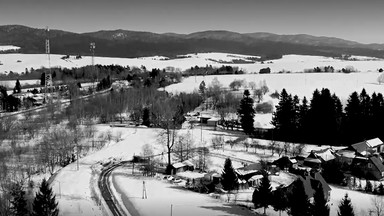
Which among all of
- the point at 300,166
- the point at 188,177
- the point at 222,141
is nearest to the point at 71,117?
the point at 222,141

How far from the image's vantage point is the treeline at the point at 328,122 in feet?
112

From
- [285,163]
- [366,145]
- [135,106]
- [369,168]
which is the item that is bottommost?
[285,163]

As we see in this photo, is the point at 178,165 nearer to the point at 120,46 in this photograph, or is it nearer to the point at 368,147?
the point at 368,147

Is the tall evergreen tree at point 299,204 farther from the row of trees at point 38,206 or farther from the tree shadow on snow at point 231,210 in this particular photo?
the row of trees at point 38,206

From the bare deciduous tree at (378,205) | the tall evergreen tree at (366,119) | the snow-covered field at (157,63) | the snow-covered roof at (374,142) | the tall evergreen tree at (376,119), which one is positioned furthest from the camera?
the snow-covered field at (157,63)

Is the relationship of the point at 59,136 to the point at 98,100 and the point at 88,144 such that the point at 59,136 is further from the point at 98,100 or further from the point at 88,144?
the point at 98,100

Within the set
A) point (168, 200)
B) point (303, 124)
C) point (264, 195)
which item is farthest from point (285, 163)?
point (168, 200)

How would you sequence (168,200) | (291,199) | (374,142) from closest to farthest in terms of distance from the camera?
1. (291,199)
2. (168,200)
3. (374,142)

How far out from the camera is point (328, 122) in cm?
3450

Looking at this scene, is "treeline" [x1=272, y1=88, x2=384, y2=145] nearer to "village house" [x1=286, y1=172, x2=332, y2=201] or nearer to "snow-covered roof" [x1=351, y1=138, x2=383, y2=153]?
"snow-covered roof" [x1=351, y1=138, x2=383, y2=153]

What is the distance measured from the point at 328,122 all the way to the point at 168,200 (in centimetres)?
1944

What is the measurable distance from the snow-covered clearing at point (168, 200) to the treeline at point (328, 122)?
52.4 ft

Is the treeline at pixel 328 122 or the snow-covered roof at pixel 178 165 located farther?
the treeline at pixel 328 122

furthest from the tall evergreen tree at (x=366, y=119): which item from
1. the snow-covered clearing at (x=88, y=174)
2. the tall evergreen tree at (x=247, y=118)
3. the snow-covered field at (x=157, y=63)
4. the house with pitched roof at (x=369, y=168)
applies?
the snow-covered field at (x=157, y=63)
